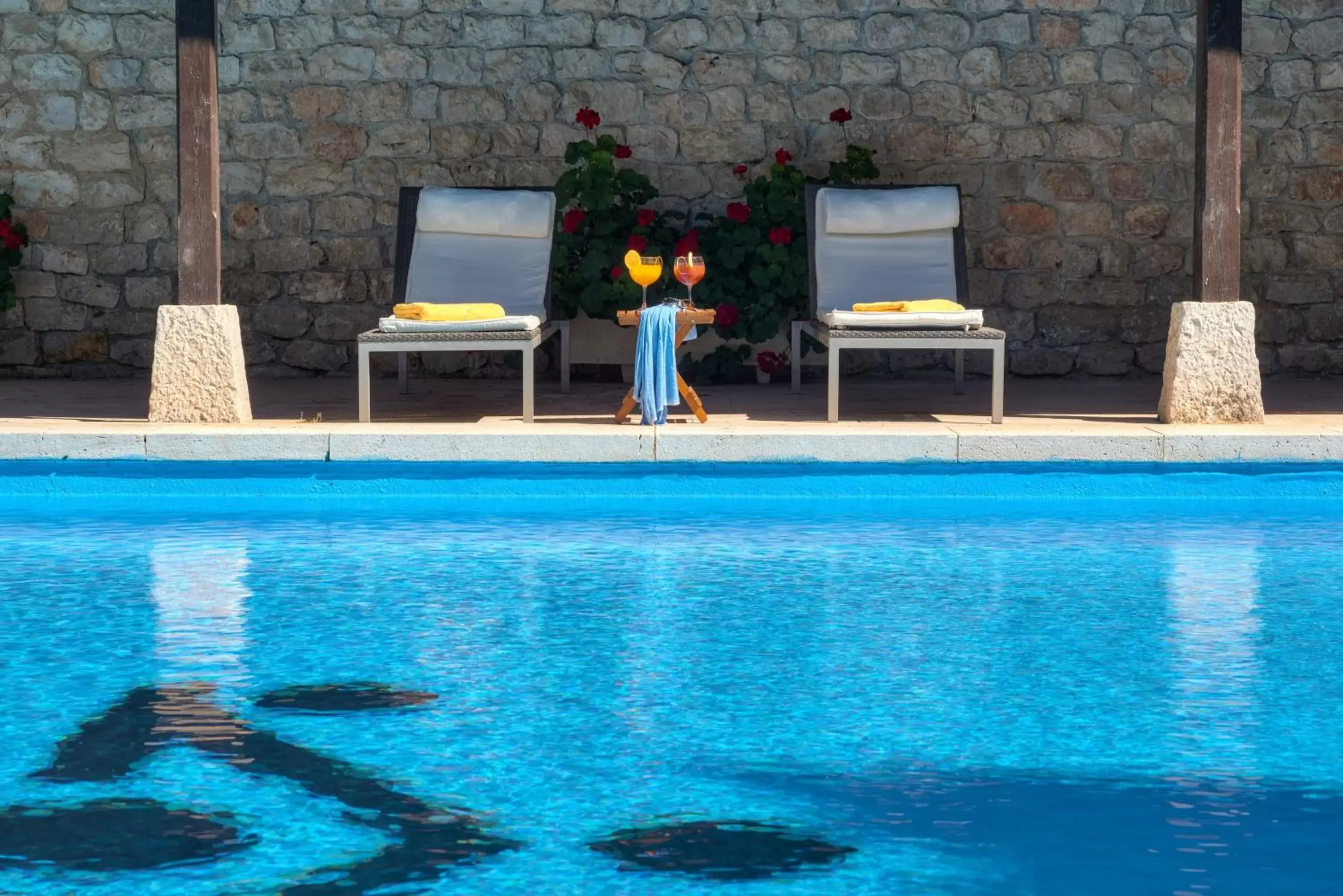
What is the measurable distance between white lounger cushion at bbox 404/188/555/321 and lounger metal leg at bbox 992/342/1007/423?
225cm

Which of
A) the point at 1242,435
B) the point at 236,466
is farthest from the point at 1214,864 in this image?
the point at 236,466

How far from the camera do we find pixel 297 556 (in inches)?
214

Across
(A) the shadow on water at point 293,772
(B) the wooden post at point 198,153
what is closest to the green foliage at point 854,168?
(B) the wooden post at point 198,153

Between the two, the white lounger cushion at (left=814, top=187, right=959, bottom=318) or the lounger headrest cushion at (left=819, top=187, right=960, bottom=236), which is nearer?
the white lounger cushion at (left=814, top=187, right=959, bottom=318)

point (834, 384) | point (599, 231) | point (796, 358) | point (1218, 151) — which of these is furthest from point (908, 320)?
point (599, 231)

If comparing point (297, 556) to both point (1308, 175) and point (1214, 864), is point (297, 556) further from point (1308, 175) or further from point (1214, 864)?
point (1308, 175)

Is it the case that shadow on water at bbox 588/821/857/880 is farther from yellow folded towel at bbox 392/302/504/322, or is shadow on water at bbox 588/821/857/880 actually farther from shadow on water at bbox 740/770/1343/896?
yellow folded towel at bbox 392/302/504/322

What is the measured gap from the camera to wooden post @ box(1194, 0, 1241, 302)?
23.1 ft

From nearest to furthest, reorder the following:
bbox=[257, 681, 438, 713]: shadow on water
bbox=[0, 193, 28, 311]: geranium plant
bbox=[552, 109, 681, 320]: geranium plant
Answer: bbox=[257, 681, 438, 713]: shadow on water → bbox=[552, 109, 681, 320]: geranium plant → bbox=[0, 193, 28, 311]: geranium plant

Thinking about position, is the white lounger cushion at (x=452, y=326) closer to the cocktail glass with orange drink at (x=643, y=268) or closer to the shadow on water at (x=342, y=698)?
the cocktail glass with orange drink at (x=643, y=268)

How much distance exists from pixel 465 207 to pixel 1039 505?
10.9 ft

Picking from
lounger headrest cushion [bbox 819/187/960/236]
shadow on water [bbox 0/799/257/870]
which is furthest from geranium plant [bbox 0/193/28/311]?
shadow on water [bbox 0/799/257/870]

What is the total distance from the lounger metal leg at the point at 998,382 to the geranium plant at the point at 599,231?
2.16 m

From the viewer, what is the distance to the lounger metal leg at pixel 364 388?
7062 mm
